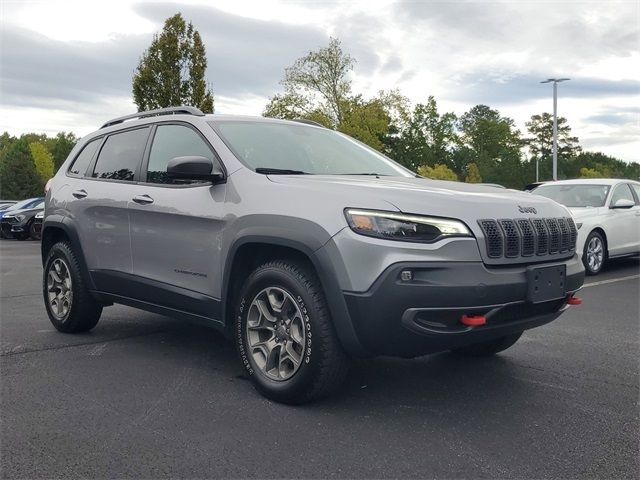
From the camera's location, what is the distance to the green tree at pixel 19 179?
73088mm

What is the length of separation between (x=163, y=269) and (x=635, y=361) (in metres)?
3.45

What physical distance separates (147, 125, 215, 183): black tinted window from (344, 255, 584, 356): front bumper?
1.80 metres

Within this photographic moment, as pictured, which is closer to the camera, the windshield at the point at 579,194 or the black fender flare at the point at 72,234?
the black fender flare at the point at 72,234

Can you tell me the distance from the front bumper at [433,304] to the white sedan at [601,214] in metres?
7.38

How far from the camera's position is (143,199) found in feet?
15.5

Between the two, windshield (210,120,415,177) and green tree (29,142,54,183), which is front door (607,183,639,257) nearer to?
windshield (210,120,415,177)

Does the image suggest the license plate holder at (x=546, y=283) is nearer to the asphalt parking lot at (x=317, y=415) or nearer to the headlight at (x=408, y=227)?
the headlight at (x=408, y=227)

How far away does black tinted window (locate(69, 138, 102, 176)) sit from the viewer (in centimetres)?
580

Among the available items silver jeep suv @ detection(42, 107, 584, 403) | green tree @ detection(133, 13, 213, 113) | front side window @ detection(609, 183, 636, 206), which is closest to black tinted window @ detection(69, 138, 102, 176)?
silver jeep suv @ detection(42, 107, 584, 403)

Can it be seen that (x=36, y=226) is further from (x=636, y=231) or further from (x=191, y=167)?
(x=191, y=167)

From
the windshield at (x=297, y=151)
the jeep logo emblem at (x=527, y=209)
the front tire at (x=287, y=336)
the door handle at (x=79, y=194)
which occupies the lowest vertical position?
the front tire at (x=287, y=336)

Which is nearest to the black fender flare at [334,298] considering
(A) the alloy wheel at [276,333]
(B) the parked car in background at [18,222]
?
(A) the alloy wheel at [276,333]

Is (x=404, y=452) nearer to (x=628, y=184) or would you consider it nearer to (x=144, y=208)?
(x=144, y=208)

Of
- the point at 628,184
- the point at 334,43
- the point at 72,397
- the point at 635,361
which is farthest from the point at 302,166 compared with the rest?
the point at 334,43
